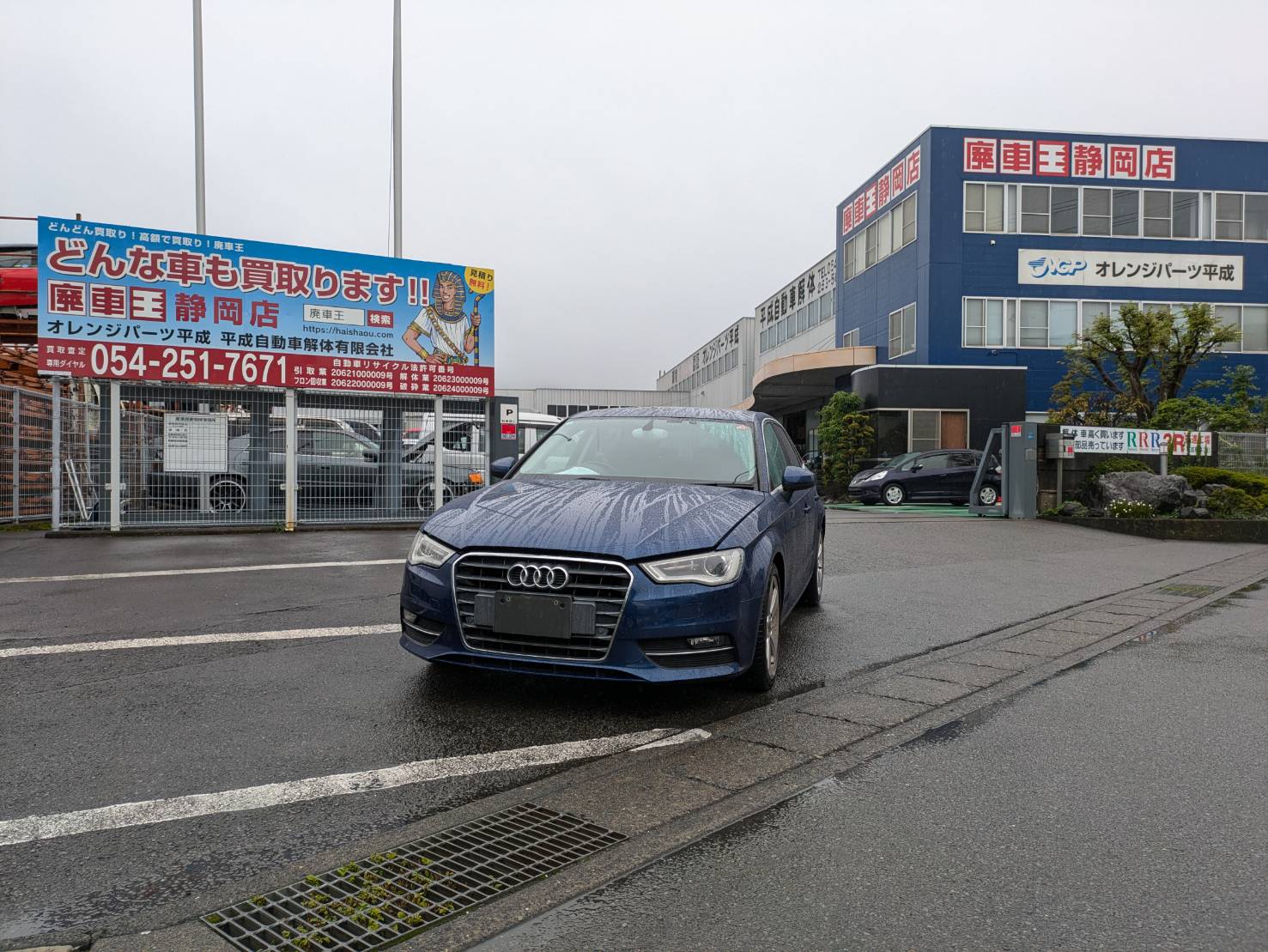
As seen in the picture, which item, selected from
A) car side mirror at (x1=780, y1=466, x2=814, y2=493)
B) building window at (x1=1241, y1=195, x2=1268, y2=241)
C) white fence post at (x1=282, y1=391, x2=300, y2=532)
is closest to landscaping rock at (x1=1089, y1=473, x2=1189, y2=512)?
car side mirror at (x1=780, y1=466, x2=814, y2=493)

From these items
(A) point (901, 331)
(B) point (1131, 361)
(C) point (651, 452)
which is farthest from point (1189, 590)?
(A) point (901, 331)

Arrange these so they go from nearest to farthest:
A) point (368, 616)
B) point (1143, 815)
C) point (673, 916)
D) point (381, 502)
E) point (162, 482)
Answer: point (673, 916), point (1143, 815), point (368, 616), point (162, 482), point (381, 502)

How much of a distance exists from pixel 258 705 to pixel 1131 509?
16.1 meters

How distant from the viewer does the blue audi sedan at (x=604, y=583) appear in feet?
13.6

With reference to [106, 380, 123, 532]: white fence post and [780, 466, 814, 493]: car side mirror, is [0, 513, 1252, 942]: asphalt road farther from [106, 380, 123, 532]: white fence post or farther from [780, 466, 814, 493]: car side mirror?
[106, 380, 123, 532]: white fence post

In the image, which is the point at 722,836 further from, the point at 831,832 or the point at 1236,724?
the point at 1236,724

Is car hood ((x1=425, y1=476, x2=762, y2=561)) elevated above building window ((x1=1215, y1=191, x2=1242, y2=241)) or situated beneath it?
situated beneath

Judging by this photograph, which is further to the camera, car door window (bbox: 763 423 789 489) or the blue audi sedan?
car door window (bbox: 763 423 789 489)

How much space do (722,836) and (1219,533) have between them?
52.9 ft

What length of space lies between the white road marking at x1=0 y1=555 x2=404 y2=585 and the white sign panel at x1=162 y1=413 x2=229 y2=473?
429 centimetres

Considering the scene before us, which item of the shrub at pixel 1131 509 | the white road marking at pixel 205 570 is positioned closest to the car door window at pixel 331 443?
the white road marking at pixel 205 570

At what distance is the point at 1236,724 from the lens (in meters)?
4.50

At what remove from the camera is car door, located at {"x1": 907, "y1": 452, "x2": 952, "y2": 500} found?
23109 mm

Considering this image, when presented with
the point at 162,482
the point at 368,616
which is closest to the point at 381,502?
the point at 162,482
